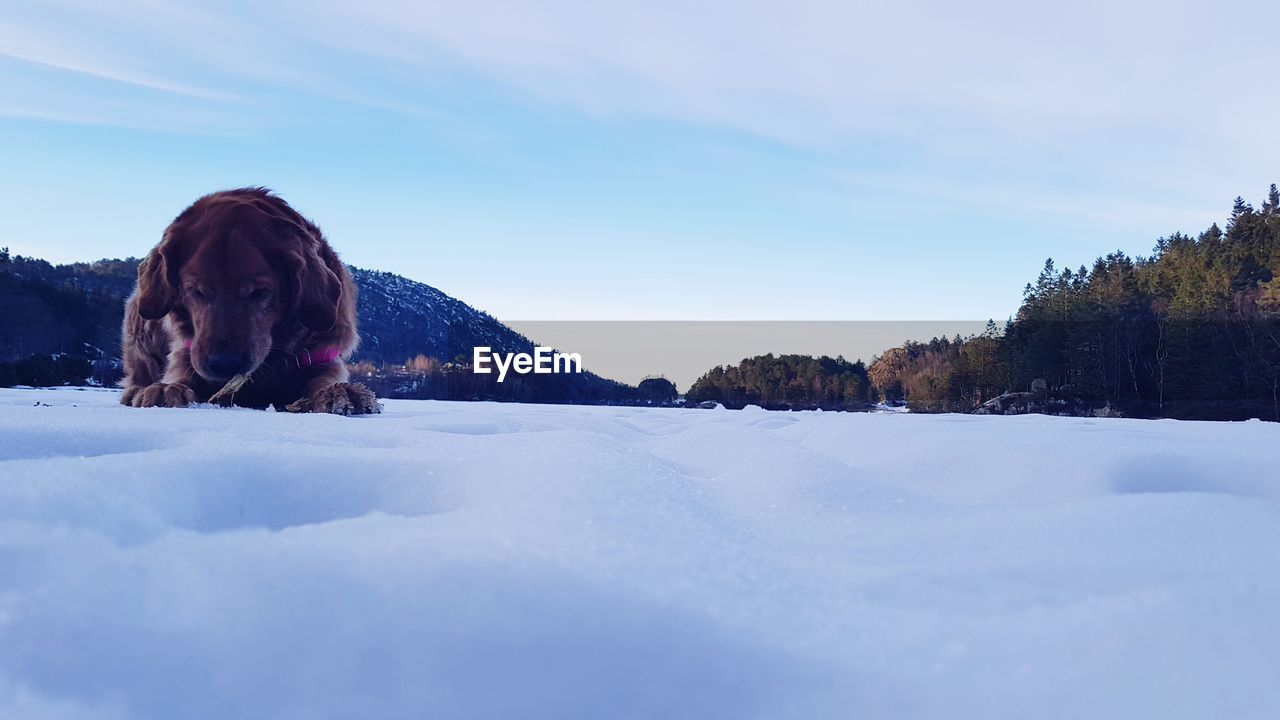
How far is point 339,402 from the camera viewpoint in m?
3.94

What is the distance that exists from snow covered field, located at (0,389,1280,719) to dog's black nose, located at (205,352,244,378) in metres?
2.43

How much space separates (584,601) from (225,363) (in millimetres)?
3356

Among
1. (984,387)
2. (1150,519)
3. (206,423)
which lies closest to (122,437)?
(206,423)

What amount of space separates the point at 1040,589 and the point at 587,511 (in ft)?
2.13

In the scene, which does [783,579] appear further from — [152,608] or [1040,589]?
[152,608]

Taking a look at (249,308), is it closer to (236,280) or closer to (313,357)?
(236,280)

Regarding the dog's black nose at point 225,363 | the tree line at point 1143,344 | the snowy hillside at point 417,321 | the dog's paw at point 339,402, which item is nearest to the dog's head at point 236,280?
the dog's black nose at point 225,363

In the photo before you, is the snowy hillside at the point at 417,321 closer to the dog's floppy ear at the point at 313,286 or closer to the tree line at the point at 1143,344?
the tree line at the point at 1143,344

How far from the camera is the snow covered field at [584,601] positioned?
75 centimetres

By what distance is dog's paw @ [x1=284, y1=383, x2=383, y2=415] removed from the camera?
12.8 ft

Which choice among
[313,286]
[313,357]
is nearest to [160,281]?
[313,286]

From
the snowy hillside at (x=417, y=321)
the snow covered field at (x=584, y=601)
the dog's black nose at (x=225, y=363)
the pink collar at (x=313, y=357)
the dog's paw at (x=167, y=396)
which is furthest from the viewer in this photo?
the snowy hillside at (x=417, y=321)

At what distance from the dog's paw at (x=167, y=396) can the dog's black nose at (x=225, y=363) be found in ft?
1.12

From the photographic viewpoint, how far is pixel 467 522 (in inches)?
43.0
